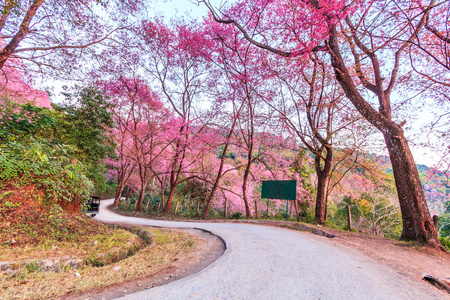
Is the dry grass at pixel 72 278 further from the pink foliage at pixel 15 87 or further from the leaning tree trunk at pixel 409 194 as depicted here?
the pink foliage at pixel 15 87

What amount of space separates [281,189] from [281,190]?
0.04m

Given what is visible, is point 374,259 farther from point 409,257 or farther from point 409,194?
point 409,194

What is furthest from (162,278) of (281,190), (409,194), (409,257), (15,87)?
(15,87)

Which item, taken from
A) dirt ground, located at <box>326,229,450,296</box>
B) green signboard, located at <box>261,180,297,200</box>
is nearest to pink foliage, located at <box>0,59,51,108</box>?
green signboard, located at <box>261,180,297,200</box>

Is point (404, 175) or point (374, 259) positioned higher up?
point (404, 175)

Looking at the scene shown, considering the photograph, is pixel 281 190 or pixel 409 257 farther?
pixel 281 190

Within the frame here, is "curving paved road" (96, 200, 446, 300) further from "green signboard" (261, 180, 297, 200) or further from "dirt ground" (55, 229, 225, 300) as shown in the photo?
"green signboard" (261, 180, 297, 200)

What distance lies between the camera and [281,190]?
7961 mm

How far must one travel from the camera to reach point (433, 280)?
2.34 m

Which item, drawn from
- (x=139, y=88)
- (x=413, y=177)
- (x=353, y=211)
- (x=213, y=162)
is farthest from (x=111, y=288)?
(x=353, y=211)

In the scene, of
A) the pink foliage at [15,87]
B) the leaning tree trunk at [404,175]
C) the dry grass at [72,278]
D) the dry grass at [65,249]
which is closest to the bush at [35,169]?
the dry grass at [65,249]

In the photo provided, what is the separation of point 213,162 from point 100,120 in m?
7.18

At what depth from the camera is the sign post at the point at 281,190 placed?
7520 millimetres

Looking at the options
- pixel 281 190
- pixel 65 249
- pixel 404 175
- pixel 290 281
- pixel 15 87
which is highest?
pixel 15 87
